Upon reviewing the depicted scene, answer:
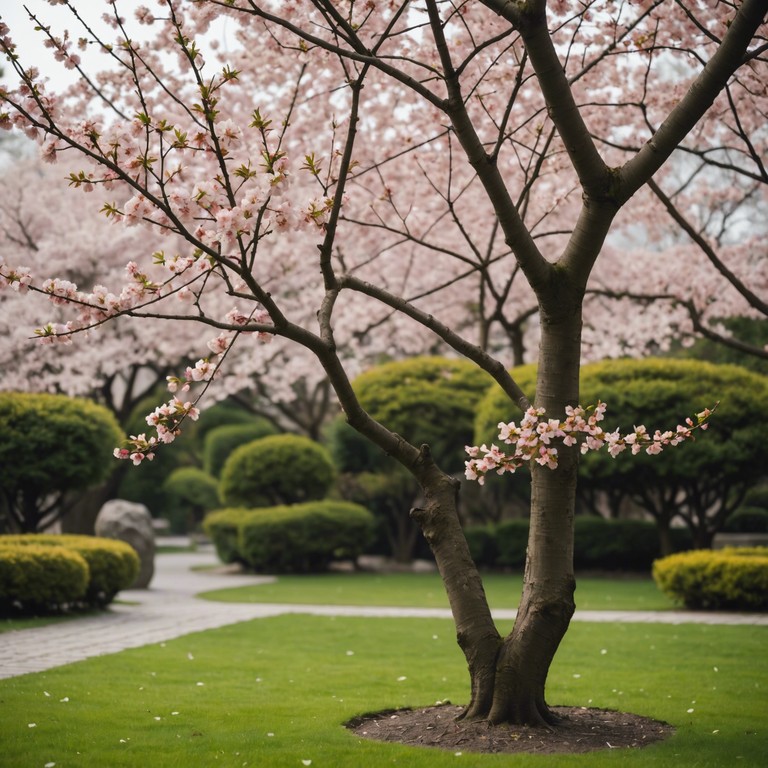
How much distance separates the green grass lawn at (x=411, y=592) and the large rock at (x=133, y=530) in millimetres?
1162

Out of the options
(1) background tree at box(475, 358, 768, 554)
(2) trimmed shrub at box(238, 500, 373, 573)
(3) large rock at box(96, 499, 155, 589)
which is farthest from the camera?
(2) trimmed shrub at box(238, 500, 373, 573)

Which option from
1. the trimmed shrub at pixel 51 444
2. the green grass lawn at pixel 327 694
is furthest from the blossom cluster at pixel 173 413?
the trimmed shrub at pixel 51 444

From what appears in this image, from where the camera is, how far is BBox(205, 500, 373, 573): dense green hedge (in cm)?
1642

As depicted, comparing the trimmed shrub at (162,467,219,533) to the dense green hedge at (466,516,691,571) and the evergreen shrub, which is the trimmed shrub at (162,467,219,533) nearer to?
the dense green hedge at (466,516,691,571)

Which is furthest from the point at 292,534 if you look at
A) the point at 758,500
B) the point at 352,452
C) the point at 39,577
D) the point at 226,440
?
the point at 758,500

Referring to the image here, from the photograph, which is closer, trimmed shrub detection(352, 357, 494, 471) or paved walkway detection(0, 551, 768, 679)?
paved walkway detection(0, 551, 768, 679)

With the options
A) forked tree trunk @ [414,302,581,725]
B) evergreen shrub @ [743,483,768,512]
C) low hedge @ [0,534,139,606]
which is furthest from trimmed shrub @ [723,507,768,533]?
forked tree trunk @ [414,302,581,725]

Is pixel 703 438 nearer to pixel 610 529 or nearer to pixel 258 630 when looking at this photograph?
pixel 610 529

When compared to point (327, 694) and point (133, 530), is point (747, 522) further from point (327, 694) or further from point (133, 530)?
point (327, 694)

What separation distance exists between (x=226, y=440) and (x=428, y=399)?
10356 mm

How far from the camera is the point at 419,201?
479 inches

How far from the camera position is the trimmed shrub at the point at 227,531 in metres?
17.1

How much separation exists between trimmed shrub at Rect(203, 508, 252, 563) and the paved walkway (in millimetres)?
2993

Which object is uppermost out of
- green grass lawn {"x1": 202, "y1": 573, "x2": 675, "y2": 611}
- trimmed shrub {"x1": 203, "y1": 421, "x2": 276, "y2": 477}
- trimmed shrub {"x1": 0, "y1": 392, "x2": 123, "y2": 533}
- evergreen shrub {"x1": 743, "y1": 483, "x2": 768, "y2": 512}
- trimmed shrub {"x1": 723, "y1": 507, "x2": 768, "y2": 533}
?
trimmed shrub {"x1": 203, "y1": 421, "x2": 276, "y2": 477}
